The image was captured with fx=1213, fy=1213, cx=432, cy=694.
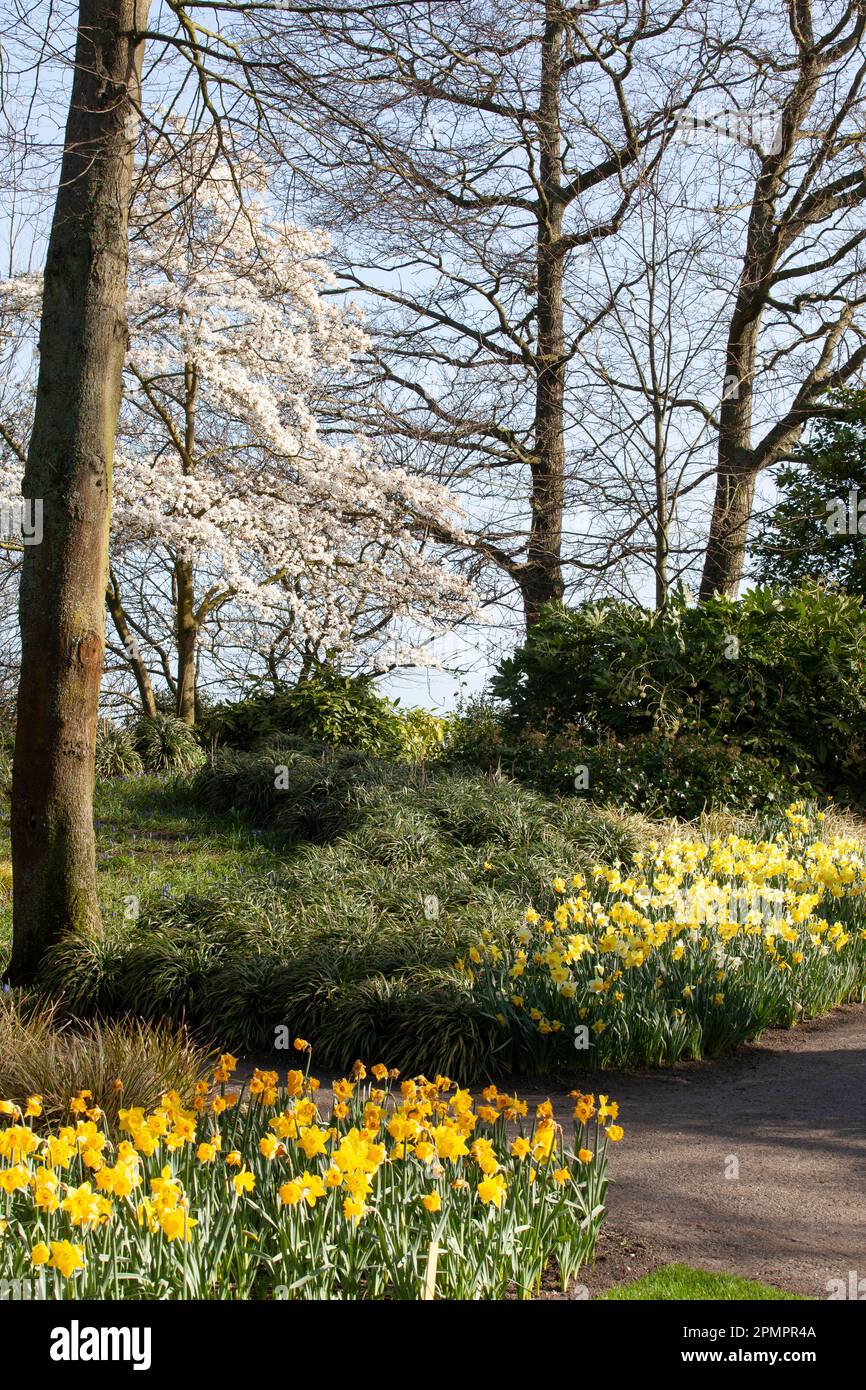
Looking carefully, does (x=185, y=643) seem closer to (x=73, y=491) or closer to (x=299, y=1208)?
(x=73, y=491)

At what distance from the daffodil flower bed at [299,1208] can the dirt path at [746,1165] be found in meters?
0.35

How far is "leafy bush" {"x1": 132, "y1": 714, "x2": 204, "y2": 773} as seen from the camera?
14070 mm

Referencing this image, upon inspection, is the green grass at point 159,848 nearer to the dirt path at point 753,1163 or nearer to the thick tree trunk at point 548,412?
the dirt path at point 753,1163

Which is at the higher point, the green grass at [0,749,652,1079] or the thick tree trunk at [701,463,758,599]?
the thick tree trunk at [701,463,758,599]

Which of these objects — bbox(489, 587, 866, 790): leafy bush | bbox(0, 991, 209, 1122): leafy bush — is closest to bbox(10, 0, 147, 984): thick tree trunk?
bbox(0, 991, 209, 1122): leafy bush

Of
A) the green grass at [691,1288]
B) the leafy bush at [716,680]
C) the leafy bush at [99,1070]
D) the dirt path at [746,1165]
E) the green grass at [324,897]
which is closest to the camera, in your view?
the green grass at [691,1288]

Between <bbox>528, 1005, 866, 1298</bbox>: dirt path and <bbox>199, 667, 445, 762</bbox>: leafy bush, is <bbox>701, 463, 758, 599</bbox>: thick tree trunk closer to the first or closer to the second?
<bbox>199, 667, 445, 762</bbox>: leafy bush

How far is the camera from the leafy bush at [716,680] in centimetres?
1196

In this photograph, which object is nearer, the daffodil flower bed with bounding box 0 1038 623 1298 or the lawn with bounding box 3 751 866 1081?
the daffodil flower bed with bounding box 0 1038 623 1298

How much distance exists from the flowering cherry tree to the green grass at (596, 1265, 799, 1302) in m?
11.7

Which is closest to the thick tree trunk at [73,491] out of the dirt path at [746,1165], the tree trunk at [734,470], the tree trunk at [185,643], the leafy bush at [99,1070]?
the dirt path at [746,1165]

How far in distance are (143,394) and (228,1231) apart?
14.1 meters

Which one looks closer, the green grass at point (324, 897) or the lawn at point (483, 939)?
the lawn at point (483, 939)
